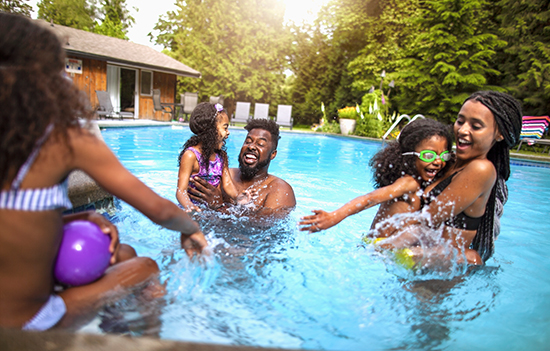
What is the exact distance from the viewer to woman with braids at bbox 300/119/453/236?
297cm

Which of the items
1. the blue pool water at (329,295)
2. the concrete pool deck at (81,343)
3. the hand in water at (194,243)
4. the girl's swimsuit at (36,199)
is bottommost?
the blue pool water at (329,295)

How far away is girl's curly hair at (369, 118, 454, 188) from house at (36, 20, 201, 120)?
1690 centimetres

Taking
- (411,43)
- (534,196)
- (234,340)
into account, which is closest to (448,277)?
(234,340)

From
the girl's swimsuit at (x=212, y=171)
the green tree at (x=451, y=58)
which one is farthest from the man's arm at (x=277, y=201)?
the green tree at (x=451, y=58)

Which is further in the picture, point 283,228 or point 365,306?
point 283,228

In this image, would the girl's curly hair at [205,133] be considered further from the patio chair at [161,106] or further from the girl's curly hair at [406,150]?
the patio chair at [161,106]

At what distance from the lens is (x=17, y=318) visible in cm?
142

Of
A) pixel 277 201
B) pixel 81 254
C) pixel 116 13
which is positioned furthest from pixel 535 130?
pixel 116 13

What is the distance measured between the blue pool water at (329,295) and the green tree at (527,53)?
14492 millimetres

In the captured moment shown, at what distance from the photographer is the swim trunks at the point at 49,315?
1.44 meters

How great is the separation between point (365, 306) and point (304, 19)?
105 feet

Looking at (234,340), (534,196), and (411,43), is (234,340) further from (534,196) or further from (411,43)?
(411,43)

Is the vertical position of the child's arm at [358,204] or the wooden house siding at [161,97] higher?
the wooden house siding at [161,97]

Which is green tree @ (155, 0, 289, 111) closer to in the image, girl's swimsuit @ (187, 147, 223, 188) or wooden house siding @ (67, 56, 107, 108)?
wooden house siding @ (67, 56, 107, 108)
